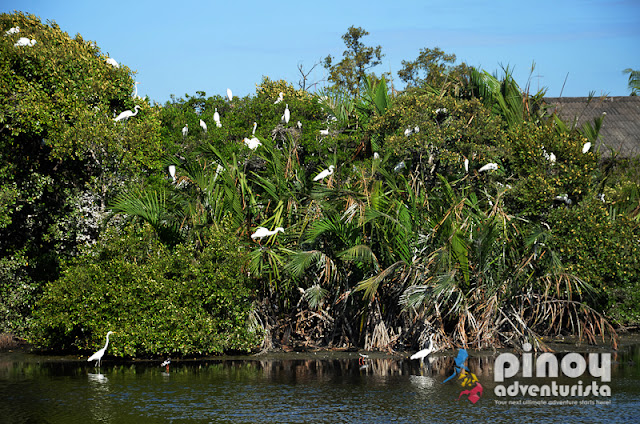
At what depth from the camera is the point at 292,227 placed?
2030cm

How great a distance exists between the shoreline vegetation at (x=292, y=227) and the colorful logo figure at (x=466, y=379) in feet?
5.81

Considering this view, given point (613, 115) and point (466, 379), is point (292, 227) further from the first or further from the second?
point (613, 115)

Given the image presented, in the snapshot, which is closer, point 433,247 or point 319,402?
point 319,402

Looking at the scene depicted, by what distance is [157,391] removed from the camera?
14.9m

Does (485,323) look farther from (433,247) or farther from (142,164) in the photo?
(142,164)

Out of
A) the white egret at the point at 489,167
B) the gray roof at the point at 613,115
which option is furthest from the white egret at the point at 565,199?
the gray roof at the point at 613,115

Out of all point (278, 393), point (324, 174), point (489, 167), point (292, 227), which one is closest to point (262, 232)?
point (292, 227)

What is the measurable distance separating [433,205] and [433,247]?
1.25 m

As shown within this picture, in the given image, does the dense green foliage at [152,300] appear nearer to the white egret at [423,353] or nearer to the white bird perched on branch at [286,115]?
the white egret at [423,353]

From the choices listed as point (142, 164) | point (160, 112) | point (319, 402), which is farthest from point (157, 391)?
point (160, 112)

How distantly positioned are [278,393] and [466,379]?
12.4 feet

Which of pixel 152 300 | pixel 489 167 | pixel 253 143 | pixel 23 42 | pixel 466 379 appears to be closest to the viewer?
pixel 466 379

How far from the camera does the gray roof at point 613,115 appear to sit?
108ft

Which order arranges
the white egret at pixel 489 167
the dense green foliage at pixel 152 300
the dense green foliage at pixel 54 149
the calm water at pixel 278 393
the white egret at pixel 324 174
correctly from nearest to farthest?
the calm water at pixel 278 393 < the dense green foliage at pixel 152 300 < the dense green foliage at pixel 54 149 < the white egret at pixel 489 167 < the white egret at pixel 324 174
